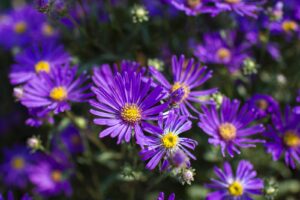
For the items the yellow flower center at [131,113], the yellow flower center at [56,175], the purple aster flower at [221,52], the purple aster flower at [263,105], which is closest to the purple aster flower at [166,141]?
the yellow flower center at [131,113]

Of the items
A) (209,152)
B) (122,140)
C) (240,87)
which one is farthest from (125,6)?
(122,140)

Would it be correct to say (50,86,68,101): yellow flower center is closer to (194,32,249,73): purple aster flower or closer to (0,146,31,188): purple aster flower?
(194,32,249,73): purple aster flower

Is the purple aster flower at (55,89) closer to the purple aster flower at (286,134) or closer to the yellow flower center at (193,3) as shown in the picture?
the yellow flower center at (193,3)

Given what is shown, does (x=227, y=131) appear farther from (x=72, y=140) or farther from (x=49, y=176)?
(x=49, y=176)

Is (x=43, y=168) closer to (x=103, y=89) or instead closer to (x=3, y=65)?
(x=3, y=65)

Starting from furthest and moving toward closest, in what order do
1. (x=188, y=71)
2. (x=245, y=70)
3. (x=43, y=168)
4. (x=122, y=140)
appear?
1. (x=43, y=168)
2. (x=245, y=70)
3. (x=188, y=71)
4. (x=122, y=140)

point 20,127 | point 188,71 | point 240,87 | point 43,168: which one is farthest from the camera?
point 20,127
